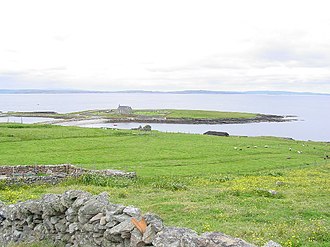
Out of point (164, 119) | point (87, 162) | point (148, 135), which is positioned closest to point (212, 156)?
point (87, 162)

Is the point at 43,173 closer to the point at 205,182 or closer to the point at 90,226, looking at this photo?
the point at 205,182

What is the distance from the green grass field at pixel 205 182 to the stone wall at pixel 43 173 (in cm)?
101

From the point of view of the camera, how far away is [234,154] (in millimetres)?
52062

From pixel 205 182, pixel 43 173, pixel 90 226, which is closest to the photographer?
pixel 90 226

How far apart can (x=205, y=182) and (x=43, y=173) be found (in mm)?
13030

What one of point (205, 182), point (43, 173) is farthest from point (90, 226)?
point (43, 173)

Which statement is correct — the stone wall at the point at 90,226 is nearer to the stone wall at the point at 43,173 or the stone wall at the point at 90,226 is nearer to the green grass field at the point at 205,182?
the green grass field at the point at 205,182

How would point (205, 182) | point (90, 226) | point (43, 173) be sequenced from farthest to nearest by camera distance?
point (43, 173) → point (205, 182) → point (90, 226)

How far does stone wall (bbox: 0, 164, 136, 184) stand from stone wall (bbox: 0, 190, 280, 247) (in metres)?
13.6

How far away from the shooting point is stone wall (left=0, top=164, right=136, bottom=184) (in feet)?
96.5

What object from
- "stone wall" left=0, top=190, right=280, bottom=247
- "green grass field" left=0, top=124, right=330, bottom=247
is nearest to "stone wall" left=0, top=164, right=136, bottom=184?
"green grass field" left=0, top=124, right=330, bottom=247

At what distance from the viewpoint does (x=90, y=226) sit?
39.7 ft

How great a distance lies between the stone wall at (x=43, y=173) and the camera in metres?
29.4

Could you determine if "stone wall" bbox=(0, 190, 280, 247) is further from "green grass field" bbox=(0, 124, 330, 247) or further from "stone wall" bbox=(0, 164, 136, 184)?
"stone wall" bbox=(0, 164, 136, 184)
